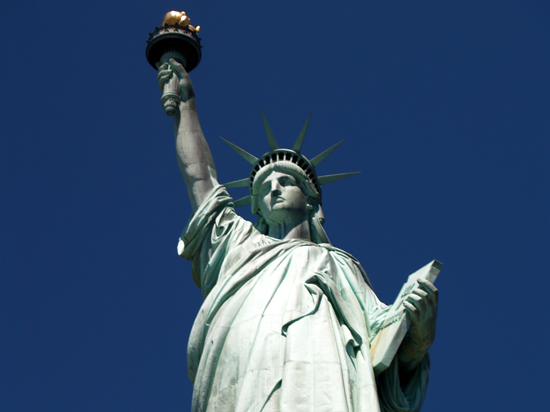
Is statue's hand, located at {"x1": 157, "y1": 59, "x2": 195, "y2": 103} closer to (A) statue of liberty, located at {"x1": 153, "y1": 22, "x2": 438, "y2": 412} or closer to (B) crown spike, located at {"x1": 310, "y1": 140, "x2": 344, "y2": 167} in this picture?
(A) statue of liberty, located at {"x1": 153, "y1": 22, "x2": 438, "y2": 412}

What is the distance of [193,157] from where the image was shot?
41.9 feet

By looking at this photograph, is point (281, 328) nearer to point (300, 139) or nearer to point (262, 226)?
point (262, 226)

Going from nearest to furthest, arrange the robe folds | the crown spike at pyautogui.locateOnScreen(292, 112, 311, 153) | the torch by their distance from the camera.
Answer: the robe folds → the crown spike at pyautogui.locateOnScreen(292, 112, 311, 153) → the torch

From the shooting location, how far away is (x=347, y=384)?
9.73 metres

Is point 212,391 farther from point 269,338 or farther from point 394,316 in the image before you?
point 394,316

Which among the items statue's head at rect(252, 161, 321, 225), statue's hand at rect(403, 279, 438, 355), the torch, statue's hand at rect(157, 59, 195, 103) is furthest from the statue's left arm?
the torch

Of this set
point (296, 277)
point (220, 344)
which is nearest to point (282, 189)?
point (296, 277)

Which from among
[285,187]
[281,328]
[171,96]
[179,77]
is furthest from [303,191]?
[281,328]

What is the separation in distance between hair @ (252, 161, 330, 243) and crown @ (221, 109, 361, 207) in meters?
0.09

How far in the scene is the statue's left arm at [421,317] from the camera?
1024 cm

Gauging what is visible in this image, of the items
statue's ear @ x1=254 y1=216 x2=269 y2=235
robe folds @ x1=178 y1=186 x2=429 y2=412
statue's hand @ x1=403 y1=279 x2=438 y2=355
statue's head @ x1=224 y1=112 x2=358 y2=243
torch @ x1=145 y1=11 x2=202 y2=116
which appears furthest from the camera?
torch @ x1=145 y1=11 x2=202 y2=116

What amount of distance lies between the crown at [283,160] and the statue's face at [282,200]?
0.29 meters

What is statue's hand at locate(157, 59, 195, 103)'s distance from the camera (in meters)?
13.4

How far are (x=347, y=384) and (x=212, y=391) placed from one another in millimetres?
1538
